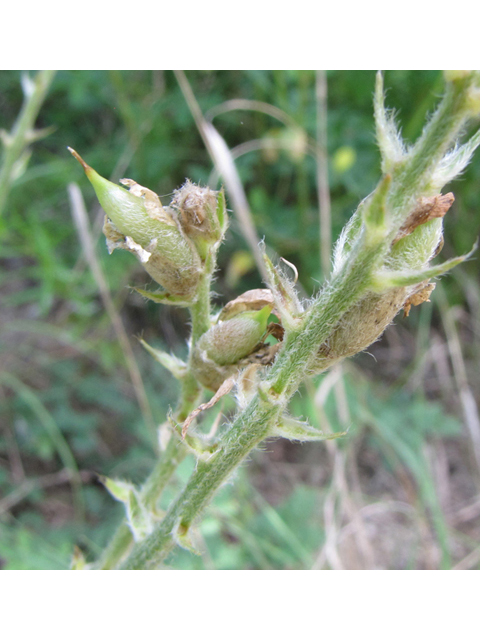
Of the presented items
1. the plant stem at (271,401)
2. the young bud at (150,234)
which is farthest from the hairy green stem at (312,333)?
the young bud at (150,234)

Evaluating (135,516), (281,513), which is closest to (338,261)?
(135,516)

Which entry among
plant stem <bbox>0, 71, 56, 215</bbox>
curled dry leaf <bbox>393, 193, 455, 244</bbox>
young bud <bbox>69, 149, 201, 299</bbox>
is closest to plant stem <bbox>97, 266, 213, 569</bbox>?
young bud <bbox>69, 149, 201, 299</bbox>

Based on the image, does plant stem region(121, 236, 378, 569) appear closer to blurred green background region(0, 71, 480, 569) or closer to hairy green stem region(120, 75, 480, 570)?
hairy green stem region(120, 75, 480, 570)

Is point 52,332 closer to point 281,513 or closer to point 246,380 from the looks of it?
point 281,513

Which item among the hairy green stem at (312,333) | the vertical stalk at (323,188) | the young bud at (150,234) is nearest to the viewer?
the hairy green stem at (312,333)

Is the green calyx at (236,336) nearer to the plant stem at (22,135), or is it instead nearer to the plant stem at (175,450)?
the plant stem at (175,450)

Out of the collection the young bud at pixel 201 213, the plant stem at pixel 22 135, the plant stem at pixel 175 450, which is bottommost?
the plant stem at pixel 175 450

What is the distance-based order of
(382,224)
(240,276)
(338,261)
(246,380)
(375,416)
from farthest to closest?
1. (240,276)
2. (375,416)
3. (246,380)
4. (338,261)
5. (382,224)

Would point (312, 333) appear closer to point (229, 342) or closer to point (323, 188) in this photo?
point (229, 342)
